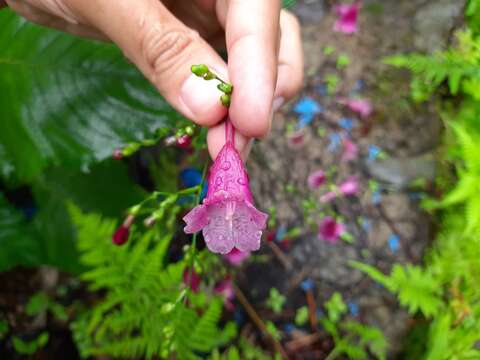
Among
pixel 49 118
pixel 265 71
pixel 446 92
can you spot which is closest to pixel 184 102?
pixel 265 71

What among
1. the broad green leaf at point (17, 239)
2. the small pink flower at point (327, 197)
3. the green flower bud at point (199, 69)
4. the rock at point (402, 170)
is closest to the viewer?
the green flower bud at point (199, 69)

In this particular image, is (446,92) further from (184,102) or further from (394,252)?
(184,102)

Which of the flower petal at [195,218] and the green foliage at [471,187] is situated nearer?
the flower petal at [195,218]

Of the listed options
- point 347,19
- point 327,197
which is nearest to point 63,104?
point 327,197

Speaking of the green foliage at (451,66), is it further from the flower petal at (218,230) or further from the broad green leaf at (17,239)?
the broad green leaf at (17,239)

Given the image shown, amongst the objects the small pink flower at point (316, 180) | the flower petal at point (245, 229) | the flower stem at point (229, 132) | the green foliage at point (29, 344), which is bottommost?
the small pink flower at point (316, 180)

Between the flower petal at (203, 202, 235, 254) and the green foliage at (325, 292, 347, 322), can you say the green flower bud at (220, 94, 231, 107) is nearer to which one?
→ the flower petal at (203, 202, 235, 254)

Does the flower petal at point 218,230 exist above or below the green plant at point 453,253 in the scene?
above

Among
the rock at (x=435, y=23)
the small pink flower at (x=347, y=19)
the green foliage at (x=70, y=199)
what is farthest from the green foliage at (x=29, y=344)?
the rock at (x=435, y=23)
